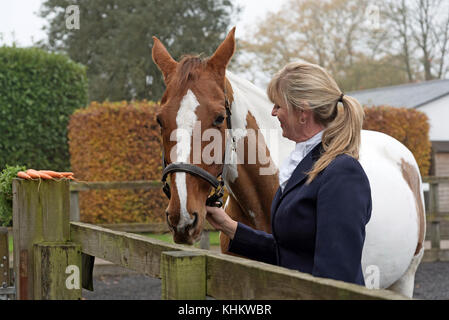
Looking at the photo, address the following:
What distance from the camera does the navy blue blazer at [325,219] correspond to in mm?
1841

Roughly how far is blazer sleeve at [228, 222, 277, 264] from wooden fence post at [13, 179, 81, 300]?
88cm

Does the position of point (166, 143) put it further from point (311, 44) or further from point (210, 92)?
point (311, 44)

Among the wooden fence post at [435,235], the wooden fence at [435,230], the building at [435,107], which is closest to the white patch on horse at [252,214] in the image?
the wooden fence at [435,230]

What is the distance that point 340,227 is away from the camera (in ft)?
6.02

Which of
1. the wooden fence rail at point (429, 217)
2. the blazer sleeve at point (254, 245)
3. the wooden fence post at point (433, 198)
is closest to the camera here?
the blazer sleeve at point (254, 245)

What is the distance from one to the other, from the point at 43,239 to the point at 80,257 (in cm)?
21

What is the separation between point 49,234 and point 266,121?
1467mm

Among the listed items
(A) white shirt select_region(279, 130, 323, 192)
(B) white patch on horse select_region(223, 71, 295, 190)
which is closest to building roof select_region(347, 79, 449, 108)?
(B) white patch on horse select_region(223, 71, 295, 190)

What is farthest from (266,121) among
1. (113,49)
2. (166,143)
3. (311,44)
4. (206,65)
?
(311,44)

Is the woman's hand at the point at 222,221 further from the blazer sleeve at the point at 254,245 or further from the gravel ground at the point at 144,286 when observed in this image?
the gravel ground at the point at 144,286

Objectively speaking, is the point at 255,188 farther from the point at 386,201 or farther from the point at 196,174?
the point at 386,201

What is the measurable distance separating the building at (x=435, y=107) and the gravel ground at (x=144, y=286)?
23.5ft

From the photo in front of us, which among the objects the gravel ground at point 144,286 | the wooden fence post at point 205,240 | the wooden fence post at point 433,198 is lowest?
the gravel ground at point 144,286

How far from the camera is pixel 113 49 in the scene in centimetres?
2073
